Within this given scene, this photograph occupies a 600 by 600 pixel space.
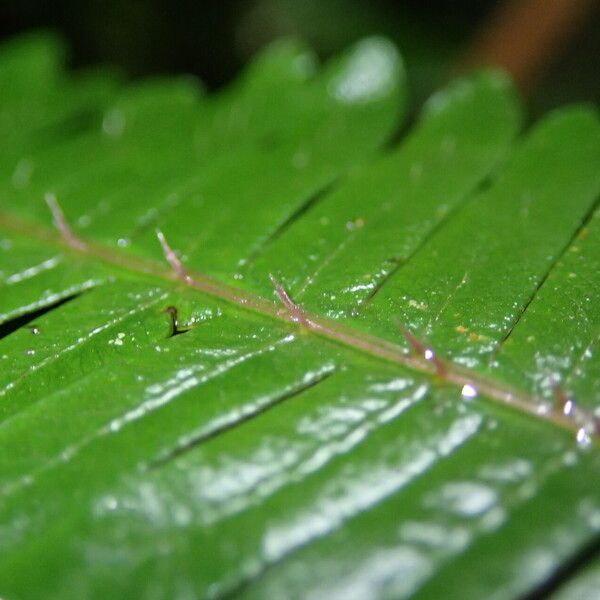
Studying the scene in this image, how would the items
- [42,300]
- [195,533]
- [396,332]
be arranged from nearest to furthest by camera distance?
[195,533]
[396,332]
[42,300]

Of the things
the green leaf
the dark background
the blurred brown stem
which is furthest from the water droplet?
the dark background

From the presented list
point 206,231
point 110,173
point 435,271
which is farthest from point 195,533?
point 110,173

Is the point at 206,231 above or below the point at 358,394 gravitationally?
above

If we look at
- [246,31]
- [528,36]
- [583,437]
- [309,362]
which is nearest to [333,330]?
[309,362]

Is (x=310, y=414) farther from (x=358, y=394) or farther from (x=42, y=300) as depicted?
(x=42, y=300)

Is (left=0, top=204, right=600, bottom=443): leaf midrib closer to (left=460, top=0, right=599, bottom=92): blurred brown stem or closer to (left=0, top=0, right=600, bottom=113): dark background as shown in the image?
(left=460, top=0, right=599, bottom=92): blurred brown stem

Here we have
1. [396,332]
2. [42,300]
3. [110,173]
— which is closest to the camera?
[396,332]
